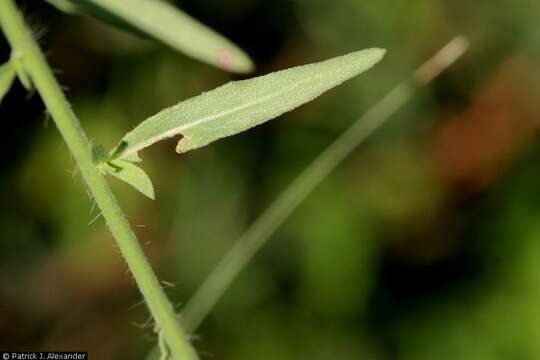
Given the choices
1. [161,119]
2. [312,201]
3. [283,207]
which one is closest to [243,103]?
[161,119]

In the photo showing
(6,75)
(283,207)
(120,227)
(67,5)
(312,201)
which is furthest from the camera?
(312,201)

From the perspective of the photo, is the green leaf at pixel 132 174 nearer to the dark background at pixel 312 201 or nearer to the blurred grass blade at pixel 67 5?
the blurred grass blade at pixel 67 5

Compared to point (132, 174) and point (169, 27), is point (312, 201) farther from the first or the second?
Answer: point (132, 174)

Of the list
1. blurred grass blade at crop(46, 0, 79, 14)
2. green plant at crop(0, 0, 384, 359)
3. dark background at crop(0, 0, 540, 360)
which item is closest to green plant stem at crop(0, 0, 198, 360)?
green plant at crop(0, 0, 384, 359)

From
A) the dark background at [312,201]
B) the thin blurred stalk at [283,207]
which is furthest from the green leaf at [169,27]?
the dark background at [312,201]

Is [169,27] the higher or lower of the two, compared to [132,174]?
higher

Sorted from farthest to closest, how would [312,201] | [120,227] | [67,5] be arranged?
[312,201] < [67,5] < [120,227]

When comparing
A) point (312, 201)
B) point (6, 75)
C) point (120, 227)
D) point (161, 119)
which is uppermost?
point (312, 201)

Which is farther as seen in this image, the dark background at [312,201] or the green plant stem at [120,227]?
the dark background at [312,201]
